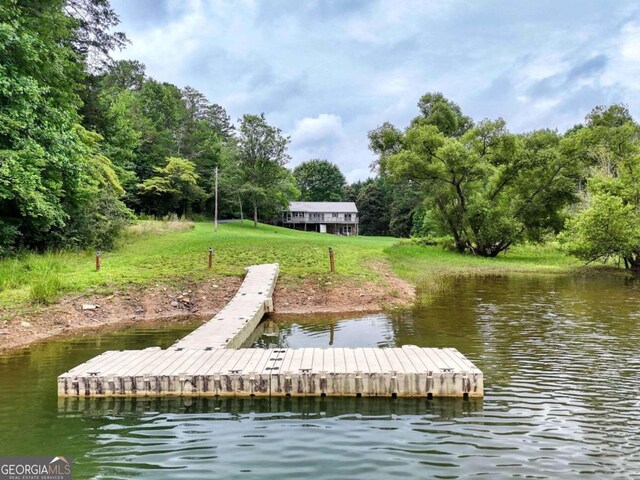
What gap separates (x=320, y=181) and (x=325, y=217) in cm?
1419

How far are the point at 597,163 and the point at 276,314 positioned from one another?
26.1 meters

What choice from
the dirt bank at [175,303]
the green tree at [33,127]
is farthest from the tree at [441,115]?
the green tree at [33,127]

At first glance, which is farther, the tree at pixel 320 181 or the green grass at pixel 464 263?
the tree at pixel 320 181

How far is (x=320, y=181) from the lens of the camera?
260 feet

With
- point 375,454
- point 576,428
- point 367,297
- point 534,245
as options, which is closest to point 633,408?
point 576,428

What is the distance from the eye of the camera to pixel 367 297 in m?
13.1

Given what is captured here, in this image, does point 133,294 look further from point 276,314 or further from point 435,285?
point 435,285

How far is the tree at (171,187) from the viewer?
4356cm

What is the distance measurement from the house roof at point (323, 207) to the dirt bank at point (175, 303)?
51737mm

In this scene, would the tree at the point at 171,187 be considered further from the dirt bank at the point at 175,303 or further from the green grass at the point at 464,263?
the dirt bank at the point at 175,303

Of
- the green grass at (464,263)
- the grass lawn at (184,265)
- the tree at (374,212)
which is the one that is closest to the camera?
the grass lawn at (184,265)

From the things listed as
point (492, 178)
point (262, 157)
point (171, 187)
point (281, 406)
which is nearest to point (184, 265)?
point (281, 406)

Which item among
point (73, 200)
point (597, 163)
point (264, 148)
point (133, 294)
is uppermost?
point (264, 148)

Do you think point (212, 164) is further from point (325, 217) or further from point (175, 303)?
point (175, 303)
